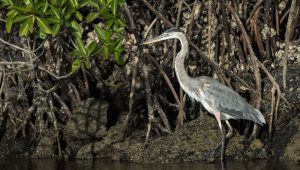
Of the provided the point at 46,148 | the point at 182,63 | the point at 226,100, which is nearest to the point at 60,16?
the point at 182,63

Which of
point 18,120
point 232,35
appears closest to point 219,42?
point 232,35

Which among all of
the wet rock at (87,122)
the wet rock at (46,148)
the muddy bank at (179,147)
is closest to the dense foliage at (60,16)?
the muddy bank at (179,147)

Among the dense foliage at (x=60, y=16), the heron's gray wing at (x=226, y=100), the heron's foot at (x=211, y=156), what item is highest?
the dense foliage at (x=60, y=16)

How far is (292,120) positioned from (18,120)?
4103mm

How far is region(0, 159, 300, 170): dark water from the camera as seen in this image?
9.78 metres

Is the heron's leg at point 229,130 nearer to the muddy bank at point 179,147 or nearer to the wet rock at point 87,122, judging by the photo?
the muddy bank at point 179,147

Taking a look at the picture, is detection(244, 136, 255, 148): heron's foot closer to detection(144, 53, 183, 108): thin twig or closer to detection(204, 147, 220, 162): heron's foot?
detection(204, 147, 220, 162): heron's foot

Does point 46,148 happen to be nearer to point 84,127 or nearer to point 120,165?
point 84,127

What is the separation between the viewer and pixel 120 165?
34.1 feet

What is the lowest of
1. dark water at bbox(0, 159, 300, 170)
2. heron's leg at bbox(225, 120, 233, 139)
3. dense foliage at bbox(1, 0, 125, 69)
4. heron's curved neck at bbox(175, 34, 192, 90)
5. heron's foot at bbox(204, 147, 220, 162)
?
dark water at bbox(0, 159, 300, 170)

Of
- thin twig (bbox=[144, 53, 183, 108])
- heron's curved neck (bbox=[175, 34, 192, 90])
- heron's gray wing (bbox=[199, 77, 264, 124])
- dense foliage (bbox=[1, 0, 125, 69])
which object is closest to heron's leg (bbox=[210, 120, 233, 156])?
heron's gray wing (bbox=[199, 77, 264, 124])

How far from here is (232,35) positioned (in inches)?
457

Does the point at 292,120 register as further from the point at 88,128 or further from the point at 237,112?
the point at 88,128

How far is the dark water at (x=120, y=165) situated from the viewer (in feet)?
32.1
